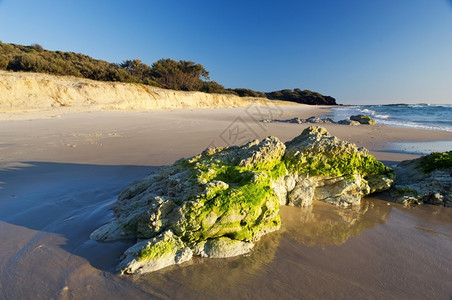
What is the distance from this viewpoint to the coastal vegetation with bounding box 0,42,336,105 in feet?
59.5

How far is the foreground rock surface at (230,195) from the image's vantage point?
2.03 metres

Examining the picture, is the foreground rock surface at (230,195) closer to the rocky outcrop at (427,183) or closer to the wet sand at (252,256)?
the wet sand at (252,256)

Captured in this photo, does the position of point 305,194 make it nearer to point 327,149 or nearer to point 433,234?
point 327,149

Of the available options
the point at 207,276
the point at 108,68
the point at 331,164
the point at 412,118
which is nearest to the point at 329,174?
the point at 331,164

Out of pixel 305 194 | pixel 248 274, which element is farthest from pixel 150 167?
pixel 248 274

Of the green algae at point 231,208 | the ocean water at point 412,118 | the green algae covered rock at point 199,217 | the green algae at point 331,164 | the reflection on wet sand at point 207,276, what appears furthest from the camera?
the ocean water at point 412,118

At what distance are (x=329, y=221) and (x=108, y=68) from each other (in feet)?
90.7

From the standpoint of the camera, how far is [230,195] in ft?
7.37

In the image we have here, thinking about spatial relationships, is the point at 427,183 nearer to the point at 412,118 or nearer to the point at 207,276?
the point at 207,276

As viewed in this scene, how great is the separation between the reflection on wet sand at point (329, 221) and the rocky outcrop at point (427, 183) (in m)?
0.43

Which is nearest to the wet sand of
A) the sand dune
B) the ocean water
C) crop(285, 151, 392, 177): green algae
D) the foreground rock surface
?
the foreground rock surface
